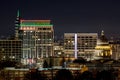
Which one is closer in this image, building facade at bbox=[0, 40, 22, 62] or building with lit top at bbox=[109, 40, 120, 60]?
building facade at bbox=[0, 40, 22, 62]

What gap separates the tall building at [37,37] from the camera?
13234 cm

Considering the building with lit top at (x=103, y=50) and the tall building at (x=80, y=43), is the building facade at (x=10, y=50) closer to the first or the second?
the tall building at (x=80, y=43)

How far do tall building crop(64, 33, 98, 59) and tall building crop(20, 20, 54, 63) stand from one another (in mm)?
8029

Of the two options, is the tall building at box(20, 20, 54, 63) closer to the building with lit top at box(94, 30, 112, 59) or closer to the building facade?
the building facade

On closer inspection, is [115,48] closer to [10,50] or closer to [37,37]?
[37,37]

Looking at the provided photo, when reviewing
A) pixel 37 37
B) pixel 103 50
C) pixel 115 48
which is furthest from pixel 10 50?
pixel 103 50

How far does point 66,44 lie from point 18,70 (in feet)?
204

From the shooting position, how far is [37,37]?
134 metres

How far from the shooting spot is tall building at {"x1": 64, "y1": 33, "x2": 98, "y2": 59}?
141m

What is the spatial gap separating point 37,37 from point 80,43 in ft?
51.3

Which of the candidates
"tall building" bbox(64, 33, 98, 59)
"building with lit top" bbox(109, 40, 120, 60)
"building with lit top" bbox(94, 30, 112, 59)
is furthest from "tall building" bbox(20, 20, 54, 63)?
"building with lit top" bbox(94, 30, 112, 59)

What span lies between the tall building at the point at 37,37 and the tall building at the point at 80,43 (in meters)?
8.03

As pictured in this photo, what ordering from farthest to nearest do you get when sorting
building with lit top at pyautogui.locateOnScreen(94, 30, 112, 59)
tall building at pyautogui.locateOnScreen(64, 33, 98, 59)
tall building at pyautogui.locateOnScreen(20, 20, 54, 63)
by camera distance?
tall building at pyautogui.locateOnScreen(64, 33, 98, 59)
tall building at pyautogui.locateOnScreen(20, 20, 54, 63)
building with lit top at pyautogui.locateOnScreen(94, 30, 112, 59)

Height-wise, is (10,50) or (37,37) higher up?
(37,37)
